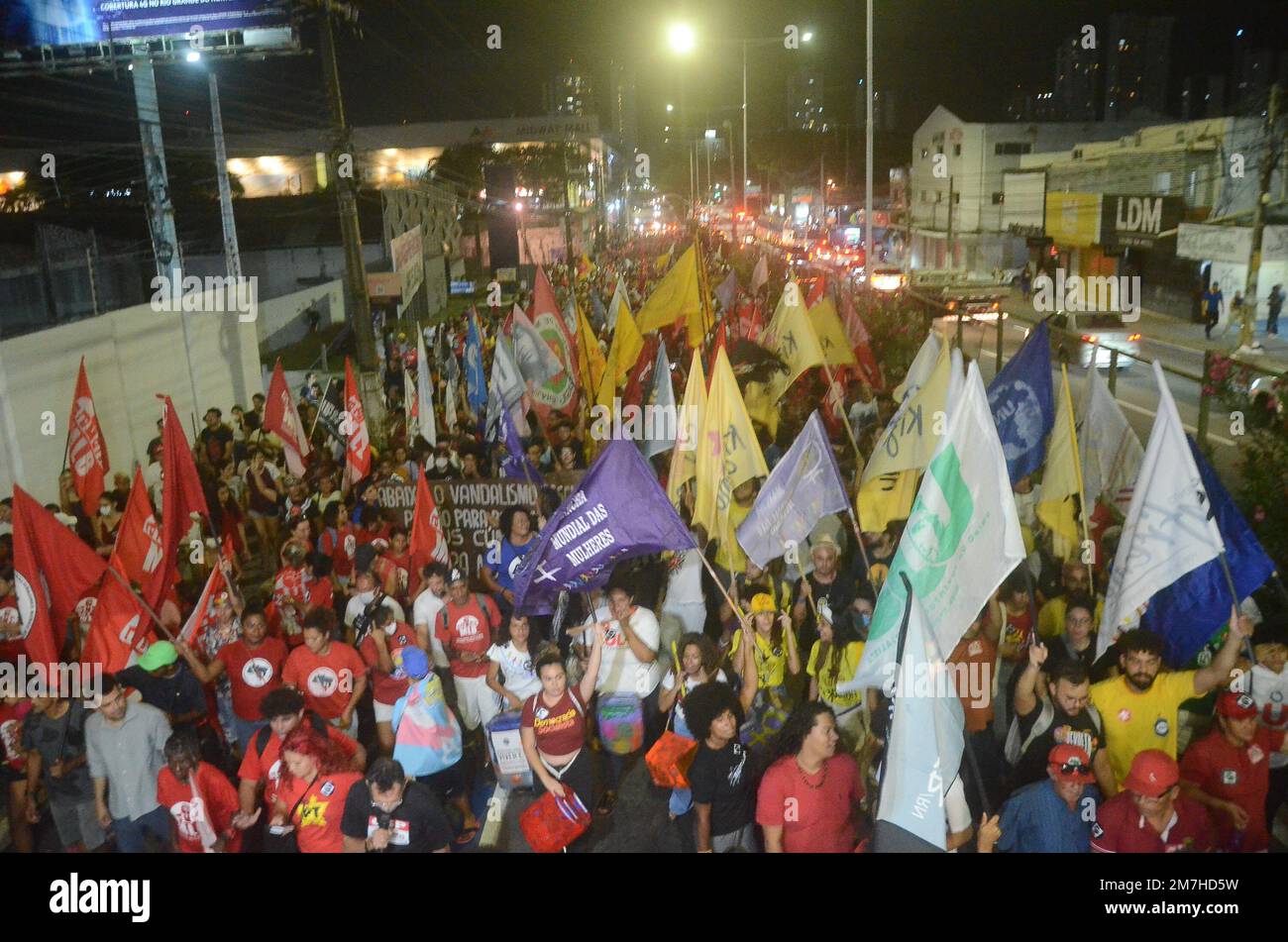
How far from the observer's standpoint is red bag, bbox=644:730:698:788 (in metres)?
5.21

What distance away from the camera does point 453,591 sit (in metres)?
6.30

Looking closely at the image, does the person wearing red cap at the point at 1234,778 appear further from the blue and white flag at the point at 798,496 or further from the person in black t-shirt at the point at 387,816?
the person in black t-shirt at the point at 387,816

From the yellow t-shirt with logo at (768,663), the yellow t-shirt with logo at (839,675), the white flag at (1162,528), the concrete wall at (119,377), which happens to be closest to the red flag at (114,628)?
the yellow t-shirt with logo at (768,663)

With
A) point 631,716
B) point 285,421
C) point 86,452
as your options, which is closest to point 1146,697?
point 631,716

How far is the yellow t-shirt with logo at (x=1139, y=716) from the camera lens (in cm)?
483

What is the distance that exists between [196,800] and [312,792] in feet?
2.18

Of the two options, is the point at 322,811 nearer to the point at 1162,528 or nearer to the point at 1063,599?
the point at 1162,528

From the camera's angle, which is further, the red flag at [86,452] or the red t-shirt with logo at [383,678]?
the red flag at [86,452]

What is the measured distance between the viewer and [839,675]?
5656 millimetres

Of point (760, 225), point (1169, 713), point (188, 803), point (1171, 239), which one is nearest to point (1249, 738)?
point (1169, 713)

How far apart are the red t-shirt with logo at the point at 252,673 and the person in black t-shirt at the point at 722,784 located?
8.49 feet

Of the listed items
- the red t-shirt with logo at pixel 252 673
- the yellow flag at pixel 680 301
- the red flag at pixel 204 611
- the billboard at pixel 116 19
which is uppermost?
the billboard at pixel 116 19

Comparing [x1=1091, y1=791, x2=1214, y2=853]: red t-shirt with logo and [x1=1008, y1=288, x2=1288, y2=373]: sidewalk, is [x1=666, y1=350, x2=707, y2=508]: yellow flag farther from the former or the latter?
[x1=1008, y1=288, x2=1288, y2=373]: sidewalk

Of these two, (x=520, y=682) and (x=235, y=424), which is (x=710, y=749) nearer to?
(x=520, y=682)
